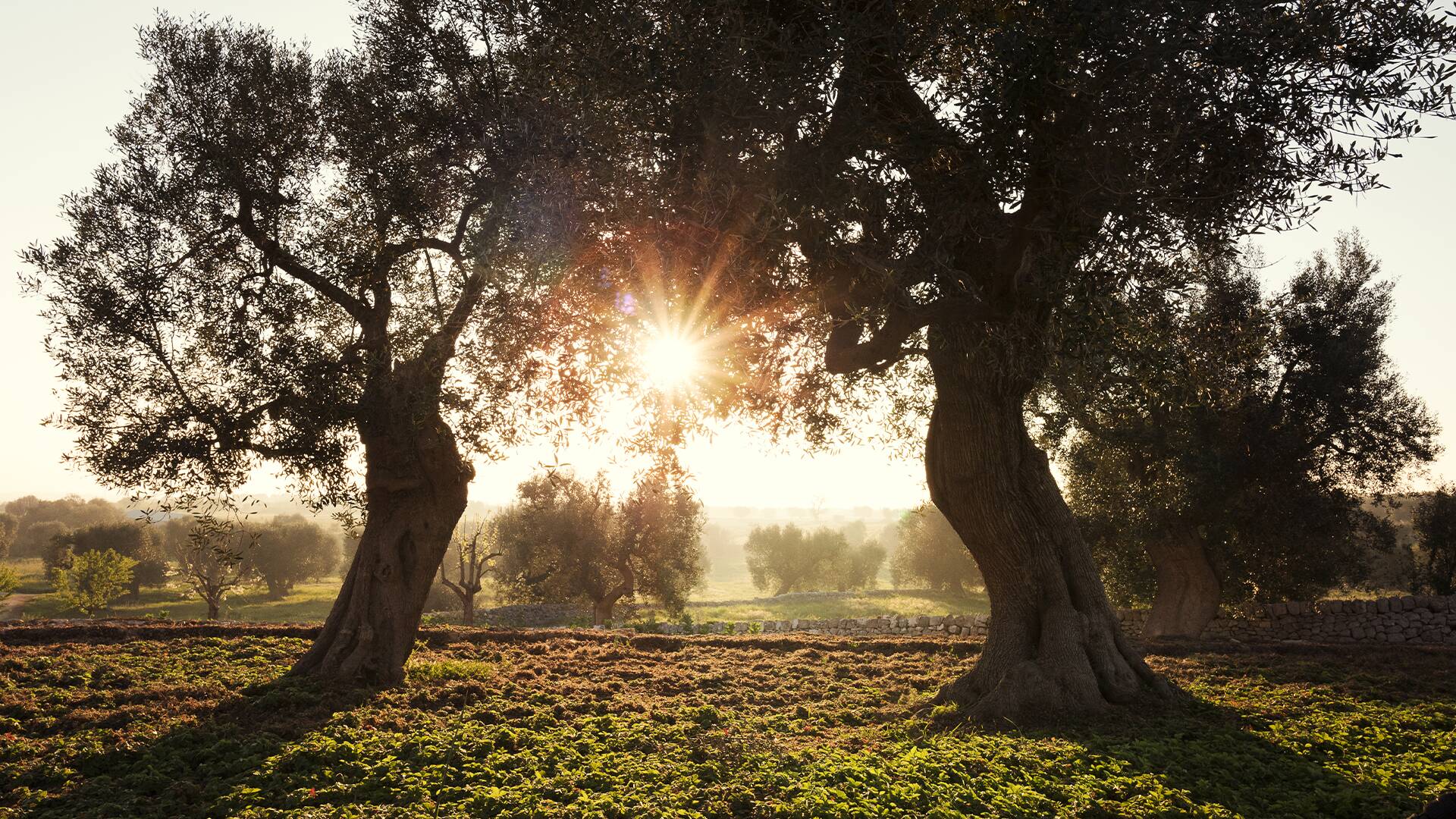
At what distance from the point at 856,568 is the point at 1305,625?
1982 inches

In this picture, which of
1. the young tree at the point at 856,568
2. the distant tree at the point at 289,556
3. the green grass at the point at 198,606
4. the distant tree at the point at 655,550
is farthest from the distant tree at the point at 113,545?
the young tree at the point at 856,568

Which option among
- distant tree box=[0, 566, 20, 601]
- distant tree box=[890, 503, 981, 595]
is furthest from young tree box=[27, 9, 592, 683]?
distant tree box=[890, 503, 981, 595]

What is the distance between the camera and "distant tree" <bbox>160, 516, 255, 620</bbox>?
44.3ft

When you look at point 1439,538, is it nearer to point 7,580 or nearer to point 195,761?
point 195,761

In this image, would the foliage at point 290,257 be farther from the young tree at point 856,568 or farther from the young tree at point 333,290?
the young tree at point 856,568

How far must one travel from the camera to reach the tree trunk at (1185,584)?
79.0ft

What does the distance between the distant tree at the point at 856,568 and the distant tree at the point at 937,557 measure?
378 inches

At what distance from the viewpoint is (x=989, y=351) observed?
36.0 feet

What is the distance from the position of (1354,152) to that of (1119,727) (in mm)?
7519

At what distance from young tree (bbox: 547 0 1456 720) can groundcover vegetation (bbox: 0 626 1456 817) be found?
2.19 meters

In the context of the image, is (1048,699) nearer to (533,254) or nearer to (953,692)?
(953,692)

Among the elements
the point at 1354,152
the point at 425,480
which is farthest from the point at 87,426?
the point at 1354,152

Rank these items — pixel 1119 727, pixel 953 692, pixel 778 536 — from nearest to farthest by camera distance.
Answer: pixel 1119 727, pixel 953 692, pixel 778 536

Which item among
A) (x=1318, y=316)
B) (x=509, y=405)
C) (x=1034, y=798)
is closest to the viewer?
(x=1034, y=798)
